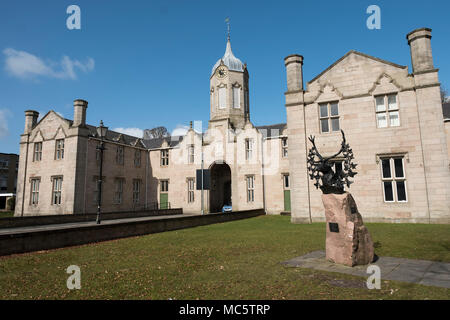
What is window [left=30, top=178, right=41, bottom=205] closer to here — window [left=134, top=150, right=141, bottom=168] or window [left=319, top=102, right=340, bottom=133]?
window [left=134, top=150, right=141, bottom=168]

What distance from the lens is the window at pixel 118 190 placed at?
3179 centimetres

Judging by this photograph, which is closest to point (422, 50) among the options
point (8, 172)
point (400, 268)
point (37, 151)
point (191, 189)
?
point (400, 268)

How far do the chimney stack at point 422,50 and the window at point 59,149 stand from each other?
31.6 meters

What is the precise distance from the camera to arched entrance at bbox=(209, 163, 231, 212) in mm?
35097

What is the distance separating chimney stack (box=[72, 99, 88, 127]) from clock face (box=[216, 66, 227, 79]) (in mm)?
17260

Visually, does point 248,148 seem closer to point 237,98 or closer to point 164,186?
point 237,98

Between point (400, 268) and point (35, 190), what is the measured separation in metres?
33.7

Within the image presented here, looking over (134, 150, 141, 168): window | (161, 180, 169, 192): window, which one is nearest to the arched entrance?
(161, 180, 169, 192): window

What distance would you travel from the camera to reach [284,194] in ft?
95.7

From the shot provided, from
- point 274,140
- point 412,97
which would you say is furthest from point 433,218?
point 274,140
